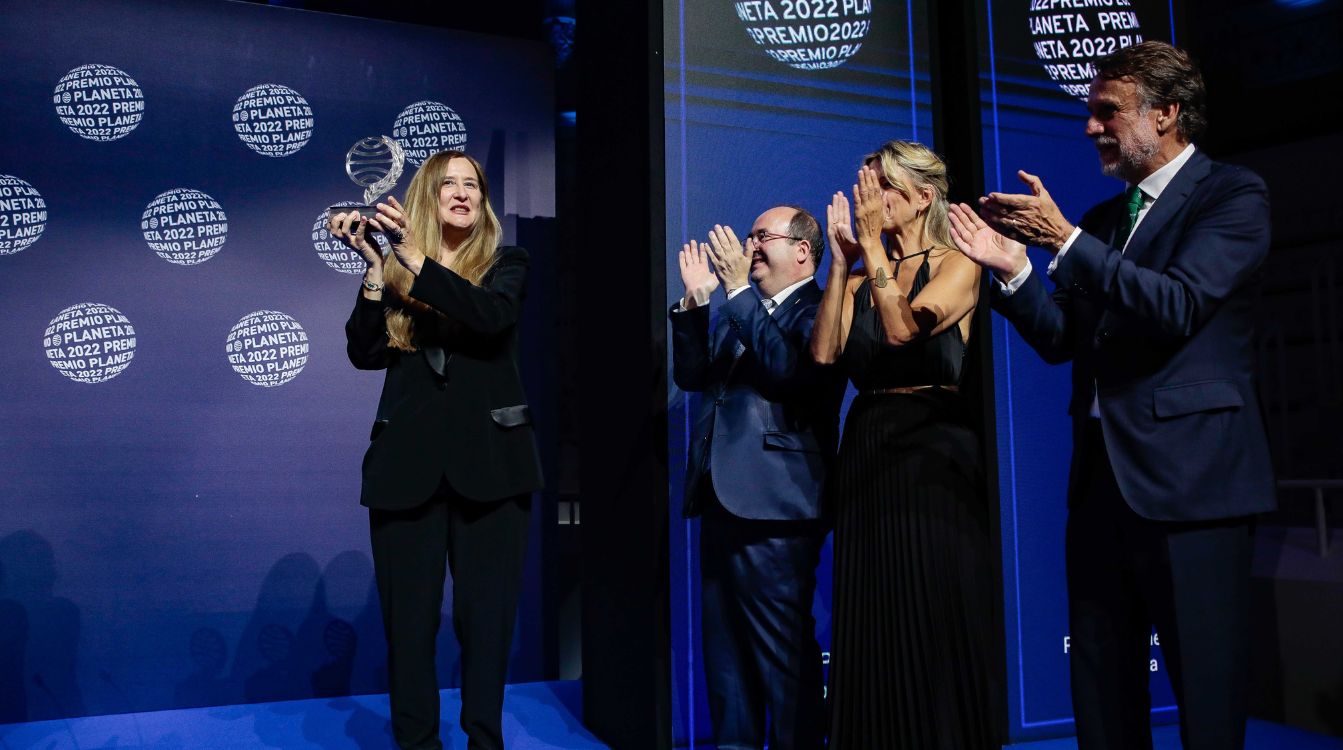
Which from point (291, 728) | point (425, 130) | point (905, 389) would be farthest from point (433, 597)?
point (425, 130)

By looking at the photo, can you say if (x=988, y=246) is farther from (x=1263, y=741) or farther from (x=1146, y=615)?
(x=1263, y=741)

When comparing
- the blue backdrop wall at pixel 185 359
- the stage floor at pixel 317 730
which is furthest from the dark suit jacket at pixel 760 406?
the blue backdrop wall at pixel 185 359

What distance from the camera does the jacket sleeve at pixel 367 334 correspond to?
9.00 feet

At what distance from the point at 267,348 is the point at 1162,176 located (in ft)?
11.2

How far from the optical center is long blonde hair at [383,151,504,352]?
2.75 m

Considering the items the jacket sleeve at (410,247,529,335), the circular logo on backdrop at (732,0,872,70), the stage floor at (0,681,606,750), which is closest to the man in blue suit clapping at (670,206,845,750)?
the jacket sleeve at (410,247,529,335)

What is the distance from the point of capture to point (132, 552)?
3.97m

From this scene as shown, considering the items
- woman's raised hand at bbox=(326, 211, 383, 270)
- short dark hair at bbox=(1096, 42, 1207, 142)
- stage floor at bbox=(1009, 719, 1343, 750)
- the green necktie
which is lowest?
stage floor at bbox=(1009, 719, 1343, 750)

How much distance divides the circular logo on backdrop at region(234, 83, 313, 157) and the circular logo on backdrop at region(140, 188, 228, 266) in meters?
0.32

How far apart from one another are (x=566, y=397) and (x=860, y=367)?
2716 mm

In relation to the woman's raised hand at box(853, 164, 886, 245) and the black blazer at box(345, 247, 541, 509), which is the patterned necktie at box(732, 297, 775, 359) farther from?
the black blazer at box(345, 247, 541, 509)

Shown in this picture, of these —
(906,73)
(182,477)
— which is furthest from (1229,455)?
(182,477)

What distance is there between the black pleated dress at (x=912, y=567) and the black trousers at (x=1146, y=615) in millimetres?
226

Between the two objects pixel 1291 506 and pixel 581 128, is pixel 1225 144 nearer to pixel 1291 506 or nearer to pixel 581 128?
pixel 1291 506
